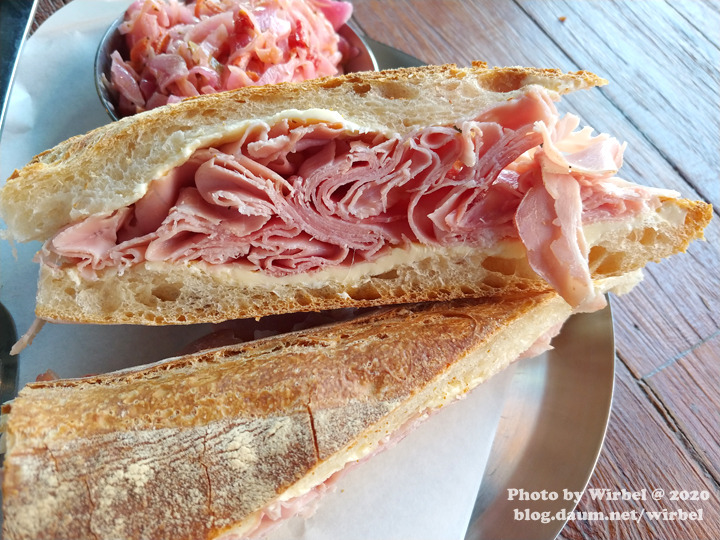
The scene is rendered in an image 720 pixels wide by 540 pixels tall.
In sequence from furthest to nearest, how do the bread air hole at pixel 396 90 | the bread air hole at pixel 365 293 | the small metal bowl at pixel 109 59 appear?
the small metal bowl at pixel 109 59 → the bread air hole at pixel 365 293 → the bread air hole at pixel 396 90

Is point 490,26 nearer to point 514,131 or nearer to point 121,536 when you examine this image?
point 514,131

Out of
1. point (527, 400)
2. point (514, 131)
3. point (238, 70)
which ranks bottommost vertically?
point (527, 400)

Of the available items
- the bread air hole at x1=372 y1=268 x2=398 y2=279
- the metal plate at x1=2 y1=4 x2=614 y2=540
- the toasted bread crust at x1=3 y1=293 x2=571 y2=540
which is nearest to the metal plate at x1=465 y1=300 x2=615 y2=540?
the metal plate at x1=2 y1=4 x2=614 y2=540

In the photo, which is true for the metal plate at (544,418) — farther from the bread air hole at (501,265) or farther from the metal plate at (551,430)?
the bread air hole at (501,265)

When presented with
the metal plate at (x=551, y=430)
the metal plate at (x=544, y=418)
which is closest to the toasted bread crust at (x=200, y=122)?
the metal plate at (x=544, y=418)

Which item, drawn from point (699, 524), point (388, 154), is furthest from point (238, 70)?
point (699, 524)

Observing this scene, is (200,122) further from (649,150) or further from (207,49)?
(649,150)
